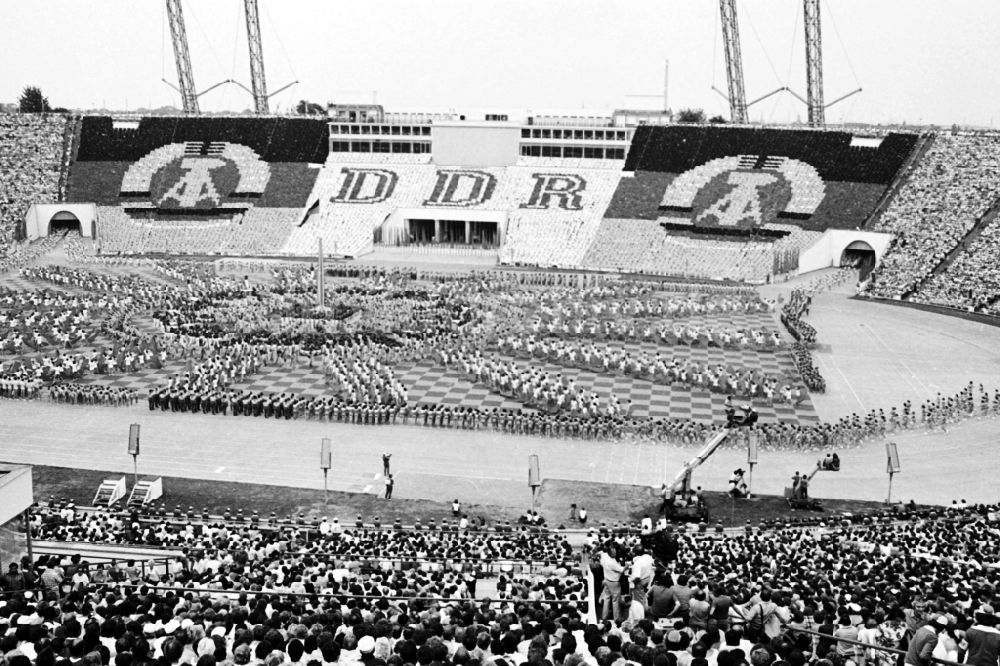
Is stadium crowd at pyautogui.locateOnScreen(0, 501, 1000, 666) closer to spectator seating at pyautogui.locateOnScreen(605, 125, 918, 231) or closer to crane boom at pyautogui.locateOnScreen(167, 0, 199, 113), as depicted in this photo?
spectator seating at pyautogui.locateOnScreen(605, 125, 918, 231)

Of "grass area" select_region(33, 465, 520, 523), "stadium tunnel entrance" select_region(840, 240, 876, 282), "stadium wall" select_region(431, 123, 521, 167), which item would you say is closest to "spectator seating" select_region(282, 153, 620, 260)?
"stadium wall" select_region(431, 123, 521, 167)

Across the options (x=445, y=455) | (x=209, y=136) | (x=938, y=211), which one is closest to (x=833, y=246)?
(x=938, y=211)

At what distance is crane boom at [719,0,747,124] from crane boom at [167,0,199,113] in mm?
49179

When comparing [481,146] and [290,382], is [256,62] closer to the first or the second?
[481,146]

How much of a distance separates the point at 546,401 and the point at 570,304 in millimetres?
17939

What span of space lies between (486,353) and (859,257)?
1317 inches

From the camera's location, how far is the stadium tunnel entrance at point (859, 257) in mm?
62625

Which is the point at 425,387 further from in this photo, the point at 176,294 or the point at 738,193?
the point at 738,193

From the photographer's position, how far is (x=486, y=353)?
1620 inches

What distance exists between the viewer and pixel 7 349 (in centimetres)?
4003

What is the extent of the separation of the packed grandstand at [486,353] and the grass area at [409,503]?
73 centimetres

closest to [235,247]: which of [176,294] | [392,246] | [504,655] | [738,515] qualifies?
[392,246]

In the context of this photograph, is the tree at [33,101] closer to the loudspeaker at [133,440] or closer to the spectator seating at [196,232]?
the spectator seating at [196,232]

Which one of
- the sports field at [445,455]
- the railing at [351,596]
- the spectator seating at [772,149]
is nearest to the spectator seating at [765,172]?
the spectator seating at [772,149]
